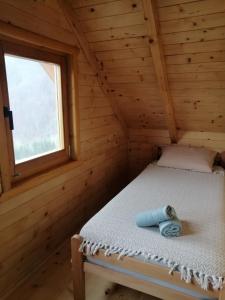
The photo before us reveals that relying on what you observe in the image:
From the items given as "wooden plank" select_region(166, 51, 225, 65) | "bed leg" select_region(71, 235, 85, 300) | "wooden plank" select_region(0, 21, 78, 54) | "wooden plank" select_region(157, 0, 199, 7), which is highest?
"wooden plank" select_region(157, 0, 199, 7)

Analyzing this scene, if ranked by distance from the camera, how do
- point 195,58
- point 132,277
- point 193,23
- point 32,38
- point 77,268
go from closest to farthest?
point 132,277
point 77,268
point 32,38
point 193,23
point 195,58

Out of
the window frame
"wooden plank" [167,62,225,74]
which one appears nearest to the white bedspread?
the window frame

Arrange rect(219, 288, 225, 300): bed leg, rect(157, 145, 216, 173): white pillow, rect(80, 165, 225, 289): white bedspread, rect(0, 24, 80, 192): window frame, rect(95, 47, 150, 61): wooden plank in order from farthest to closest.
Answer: rect(157, 145, 216, 173): white pillow → rect(95, 47, 150, 61): wooden plank → rect(0, 24, 80, 192): window frame → rect(80, 165, 225, 289): white bedspread → rect(219, 288, 225, 300): bed leg

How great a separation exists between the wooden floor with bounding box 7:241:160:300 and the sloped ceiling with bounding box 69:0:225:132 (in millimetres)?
1895

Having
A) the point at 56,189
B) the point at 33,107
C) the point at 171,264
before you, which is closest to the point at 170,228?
the point at 171,264

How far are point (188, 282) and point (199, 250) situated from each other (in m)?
0.18

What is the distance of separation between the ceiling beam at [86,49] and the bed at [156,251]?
1.37m

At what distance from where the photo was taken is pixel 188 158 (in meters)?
2.79

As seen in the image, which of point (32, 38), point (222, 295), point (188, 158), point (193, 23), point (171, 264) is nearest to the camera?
point (222, 295)

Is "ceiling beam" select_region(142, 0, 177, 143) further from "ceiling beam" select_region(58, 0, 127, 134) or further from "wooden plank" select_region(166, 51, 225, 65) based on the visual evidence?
"ceiling beam" select_region(58, 0, 127, 134)

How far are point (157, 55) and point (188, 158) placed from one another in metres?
1.27

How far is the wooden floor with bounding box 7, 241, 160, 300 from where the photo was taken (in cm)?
163

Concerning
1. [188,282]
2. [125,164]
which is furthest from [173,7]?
[125,164]

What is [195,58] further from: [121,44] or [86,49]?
[86,49]
